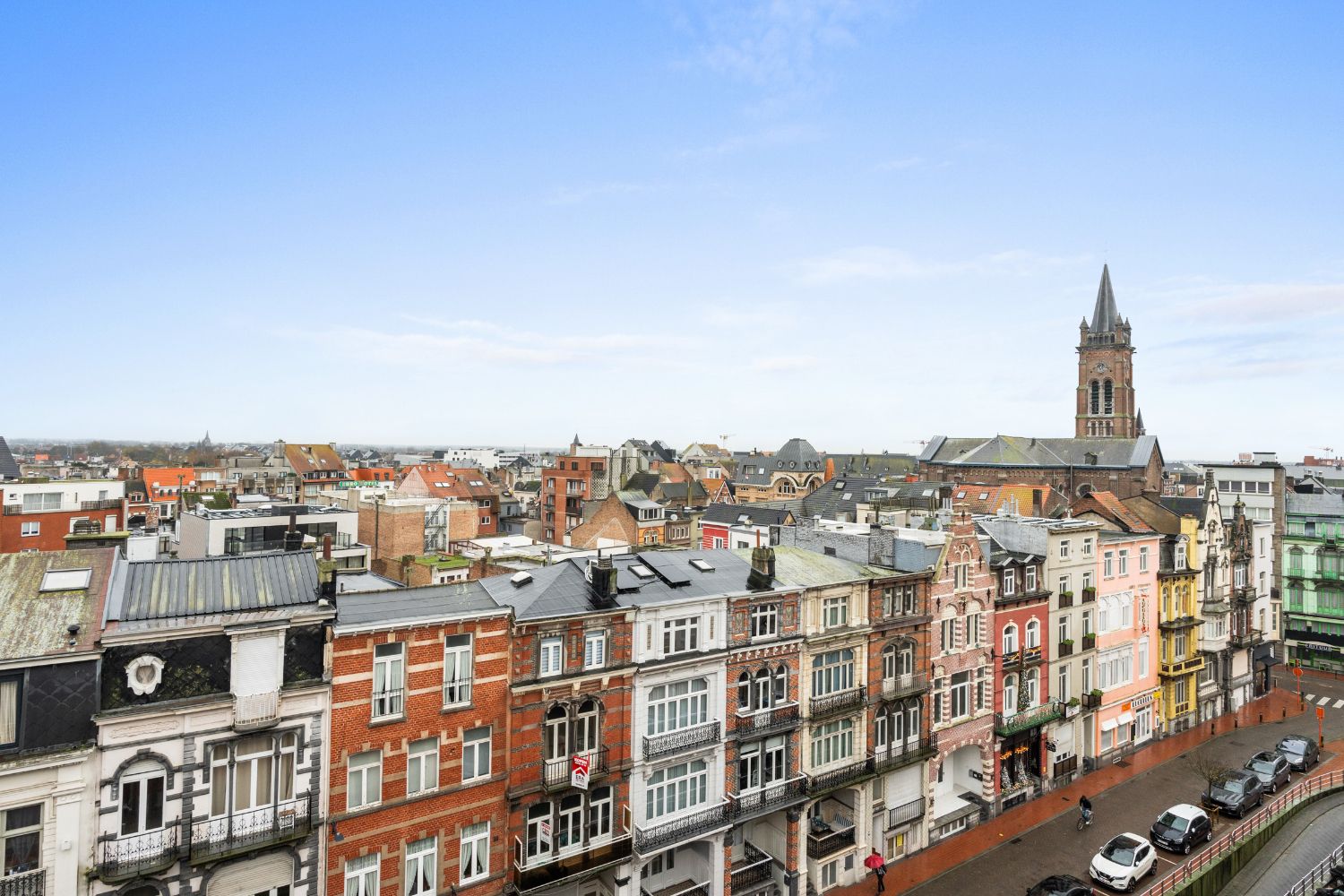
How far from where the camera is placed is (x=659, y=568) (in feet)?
97.1

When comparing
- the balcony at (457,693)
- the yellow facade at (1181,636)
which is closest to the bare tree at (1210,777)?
the yellow facade at (1181,636)

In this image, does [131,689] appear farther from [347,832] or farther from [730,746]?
[730,746]

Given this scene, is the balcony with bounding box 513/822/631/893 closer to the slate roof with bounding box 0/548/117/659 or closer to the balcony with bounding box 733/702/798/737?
the balcony with bounding box 733/702/798/737

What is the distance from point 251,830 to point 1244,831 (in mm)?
41681

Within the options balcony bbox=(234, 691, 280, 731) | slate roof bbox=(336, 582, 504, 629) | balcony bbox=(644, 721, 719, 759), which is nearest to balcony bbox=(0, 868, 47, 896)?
balcony bbox=(234, 691, 280, 731)

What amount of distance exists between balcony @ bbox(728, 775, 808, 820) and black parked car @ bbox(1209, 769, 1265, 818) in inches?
953

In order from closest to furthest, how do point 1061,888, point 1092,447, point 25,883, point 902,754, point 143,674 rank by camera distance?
1. point 25,883
2. point 143,674
3. point 1061,888
4. point 902,754
5. point 1092,447

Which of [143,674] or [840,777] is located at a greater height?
[143,674]

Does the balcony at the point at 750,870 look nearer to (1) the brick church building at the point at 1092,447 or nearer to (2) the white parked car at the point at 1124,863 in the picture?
(2) the white parked car at the point at 1124,863

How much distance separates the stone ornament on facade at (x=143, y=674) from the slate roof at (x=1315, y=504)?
81.8 meters

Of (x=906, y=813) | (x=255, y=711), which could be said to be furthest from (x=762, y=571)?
(x=255, y=711)

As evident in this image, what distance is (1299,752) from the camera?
1731 inches

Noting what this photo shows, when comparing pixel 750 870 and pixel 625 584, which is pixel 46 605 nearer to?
pixel 625 584

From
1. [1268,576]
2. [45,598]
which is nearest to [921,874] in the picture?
Result: [45,598]
